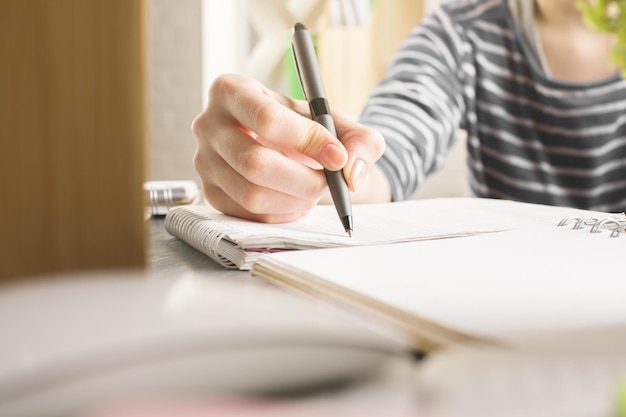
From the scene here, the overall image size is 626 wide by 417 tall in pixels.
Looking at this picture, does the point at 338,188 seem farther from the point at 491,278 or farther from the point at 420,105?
the point at 420,105

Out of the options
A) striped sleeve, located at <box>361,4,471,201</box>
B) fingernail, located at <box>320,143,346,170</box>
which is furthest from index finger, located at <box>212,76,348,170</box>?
striped sleeve, located at <box>361,4,471,201</box>

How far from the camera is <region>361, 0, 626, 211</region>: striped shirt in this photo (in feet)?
3.76

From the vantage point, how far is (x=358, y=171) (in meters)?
0.57

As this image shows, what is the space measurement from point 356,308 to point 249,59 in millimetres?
1922

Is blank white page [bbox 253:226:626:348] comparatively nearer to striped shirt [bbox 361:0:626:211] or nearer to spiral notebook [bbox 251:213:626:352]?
spiral notebook [bbox 251:213:626:352]

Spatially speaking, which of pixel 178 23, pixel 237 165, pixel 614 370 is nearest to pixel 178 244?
pixel 237 165

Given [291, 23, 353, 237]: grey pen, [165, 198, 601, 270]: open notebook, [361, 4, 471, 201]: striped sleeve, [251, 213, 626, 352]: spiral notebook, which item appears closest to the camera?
[251, 213, 626, 352]: spiral notebook

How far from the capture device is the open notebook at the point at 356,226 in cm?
47

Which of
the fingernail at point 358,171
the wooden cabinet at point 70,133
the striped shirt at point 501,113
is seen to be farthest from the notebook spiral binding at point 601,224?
the striped shirt at point 501,113

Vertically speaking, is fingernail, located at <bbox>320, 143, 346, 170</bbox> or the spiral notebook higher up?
fingernail, located at <bbox>320, 143, 346, 170</bbox>

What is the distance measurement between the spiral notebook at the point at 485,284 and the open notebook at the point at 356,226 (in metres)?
0.05

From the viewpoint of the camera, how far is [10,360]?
15 centimetres

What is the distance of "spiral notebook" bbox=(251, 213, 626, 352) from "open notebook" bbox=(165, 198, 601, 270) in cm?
5

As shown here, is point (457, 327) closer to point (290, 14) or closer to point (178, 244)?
point (178, 244)
